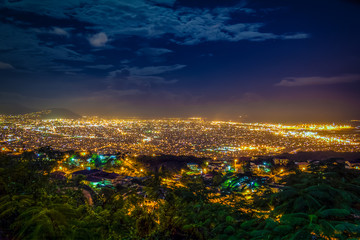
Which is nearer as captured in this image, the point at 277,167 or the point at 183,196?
the point at 183,196

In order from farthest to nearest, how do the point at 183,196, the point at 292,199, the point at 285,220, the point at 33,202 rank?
the point at 183,196, the point at 33,202, the point at 292,199, the point at 285,220

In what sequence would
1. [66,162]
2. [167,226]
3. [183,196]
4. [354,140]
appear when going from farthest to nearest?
[354,140], [66,162], [183,196], [167,226]

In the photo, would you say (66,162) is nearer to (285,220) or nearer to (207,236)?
(207,236)

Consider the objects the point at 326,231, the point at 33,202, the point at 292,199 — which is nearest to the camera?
the point at 326,231

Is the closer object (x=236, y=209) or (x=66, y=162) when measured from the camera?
(x=236, y=209)

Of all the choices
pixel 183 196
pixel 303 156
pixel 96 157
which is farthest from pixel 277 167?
pixel 96 157

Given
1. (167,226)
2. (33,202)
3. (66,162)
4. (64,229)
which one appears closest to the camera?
(64,229)

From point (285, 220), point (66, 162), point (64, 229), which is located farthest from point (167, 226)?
point (66, 162)

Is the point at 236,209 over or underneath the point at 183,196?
A: over

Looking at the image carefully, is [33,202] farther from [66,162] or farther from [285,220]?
[66,162]
